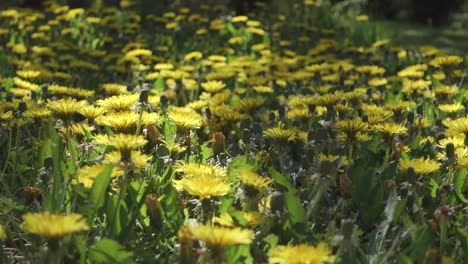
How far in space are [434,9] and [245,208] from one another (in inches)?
307

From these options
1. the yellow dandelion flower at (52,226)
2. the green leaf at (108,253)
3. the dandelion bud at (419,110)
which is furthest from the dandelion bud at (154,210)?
the dandelion bud at (419,110)

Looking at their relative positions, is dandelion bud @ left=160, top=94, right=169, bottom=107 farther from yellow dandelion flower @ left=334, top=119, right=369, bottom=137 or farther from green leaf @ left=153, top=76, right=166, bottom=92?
yellow dandelion flower @ left=334, top=119, right=369, bottom=137

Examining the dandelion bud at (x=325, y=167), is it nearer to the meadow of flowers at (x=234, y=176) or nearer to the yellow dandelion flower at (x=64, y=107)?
the meadow of flowers at (x=234, y=176)

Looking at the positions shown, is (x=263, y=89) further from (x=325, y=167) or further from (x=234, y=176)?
(x=325, y=167)

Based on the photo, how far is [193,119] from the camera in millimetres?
2291

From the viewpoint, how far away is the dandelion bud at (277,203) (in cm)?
159

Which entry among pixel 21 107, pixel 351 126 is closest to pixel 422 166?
pixel 351 126

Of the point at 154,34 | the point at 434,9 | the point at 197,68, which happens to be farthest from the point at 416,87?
the point at 434,9

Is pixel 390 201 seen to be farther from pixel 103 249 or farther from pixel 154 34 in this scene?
pixel 154 34

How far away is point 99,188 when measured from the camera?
5.53 ft

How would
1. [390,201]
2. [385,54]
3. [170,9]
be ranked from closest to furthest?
1. [390,201]
2. [385,54]
3. [170,9]

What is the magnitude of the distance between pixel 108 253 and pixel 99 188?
0.70ft

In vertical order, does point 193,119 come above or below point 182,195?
above

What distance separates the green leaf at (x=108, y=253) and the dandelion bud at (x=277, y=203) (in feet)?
1.13
